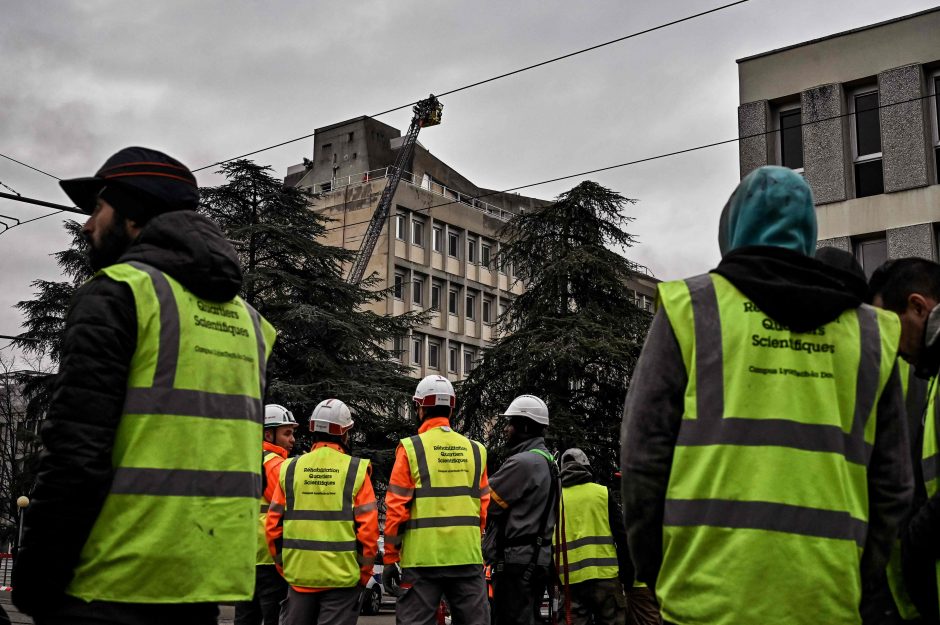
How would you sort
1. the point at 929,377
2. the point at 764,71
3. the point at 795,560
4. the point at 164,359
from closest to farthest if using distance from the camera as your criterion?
the point at 795,560
the point at 164,359
the point at 929,377
the point at 764,71

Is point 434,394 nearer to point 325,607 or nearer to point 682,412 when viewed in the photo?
point 325,607

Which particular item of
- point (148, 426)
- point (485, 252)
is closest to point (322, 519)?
point (148, 426)

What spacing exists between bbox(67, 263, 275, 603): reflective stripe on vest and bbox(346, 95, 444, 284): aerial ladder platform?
54.0 metres

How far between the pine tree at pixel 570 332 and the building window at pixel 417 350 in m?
20.9

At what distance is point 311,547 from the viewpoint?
8844 millimetres

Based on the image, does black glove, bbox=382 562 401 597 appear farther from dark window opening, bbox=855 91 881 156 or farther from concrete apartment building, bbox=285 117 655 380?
concrete apartment building, bbox=285 117 655 380

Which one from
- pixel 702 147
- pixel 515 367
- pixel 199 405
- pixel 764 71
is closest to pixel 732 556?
pixel 199 405

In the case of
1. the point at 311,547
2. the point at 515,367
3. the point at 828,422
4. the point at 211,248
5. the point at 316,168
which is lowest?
the point at 311,547

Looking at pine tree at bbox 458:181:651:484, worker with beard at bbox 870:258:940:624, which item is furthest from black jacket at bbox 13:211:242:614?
pine tree at bbox 458:181:651:484

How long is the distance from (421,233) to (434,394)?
58001mm

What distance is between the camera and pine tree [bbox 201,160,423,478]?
3828 centimetres

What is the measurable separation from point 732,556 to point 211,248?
5.86ft

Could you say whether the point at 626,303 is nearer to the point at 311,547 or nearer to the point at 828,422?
the point at 311,547

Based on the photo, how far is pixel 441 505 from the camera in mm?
8766
